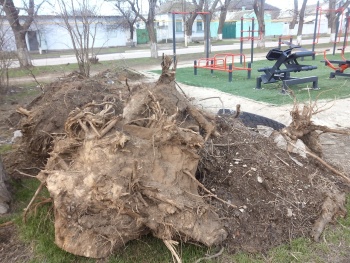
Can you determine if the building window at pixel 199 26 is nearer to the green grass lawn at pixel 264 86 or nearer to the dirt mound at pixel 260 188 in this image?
the green grass lawn at pixel 264 86

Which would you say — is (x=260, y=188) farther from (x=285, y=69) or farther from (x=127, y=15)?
(x=127, y=15)

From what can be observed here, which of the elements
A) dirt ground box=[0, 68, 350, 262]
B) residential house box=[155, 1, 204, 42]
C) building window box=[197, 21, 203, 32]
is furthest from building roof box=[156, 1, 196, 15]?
dirt ground box=[0, 68, 350, 262]

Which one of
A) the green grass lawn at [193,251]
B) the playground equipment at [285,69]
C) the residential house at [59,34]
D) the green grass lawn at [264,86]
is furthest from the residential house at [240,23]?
the green grass lawn at [193,251]

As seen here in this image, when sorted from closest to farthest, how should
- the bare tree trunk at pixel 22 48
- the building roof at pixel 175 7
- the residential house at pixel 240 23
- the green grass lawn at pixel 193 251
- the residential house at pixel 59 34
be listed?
the green grass lawn at pixel 193 251, the bare tree trunk at pixel 22 48, the residential house at pixel 59 34, the building roof at pixel 175 7, the residential house at pixel 240 23

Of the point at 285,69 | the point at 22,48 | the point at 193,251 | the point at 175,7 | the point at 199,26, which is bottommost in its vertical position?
the point at 193,251

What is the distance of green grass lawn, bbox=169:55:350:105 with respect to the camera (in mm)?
7455

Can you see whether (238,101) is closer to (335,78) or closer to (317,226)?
(335,78)

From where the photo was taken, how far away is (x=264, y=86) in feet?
29.4

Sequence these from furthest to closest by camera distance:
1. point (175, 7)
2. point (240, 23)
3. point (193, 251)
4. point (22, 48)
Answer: point (175, 7) < point (240, 23) < point (22, 48) < point (193, 251)

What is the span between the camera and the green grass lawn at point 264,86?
24.5 feet

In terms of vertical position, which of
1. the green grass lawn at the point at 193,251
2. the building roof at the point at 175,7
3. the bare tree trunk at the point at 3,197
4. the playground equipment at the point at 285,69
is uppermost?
the building roof at the point at 175,7

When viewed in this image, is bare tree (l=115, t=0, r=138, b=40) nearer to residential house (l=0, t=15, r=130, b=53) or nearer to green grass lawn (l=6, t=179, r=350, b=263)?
residential house (l=0, t=15, r=130, b=53)

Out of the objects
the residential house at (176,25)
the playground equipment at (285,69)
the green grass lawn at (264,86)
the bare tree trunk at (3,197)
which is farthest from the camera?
the residential house at (176,25)

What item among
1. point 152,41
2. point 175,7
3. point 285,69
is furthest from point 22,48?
point 175,7
